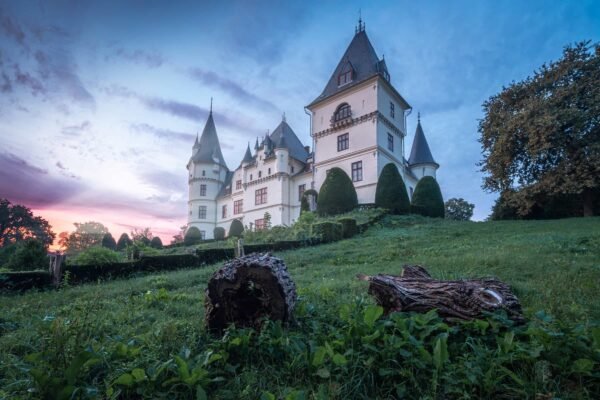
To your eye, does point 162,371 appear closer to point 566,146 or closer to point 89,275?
point 89,275

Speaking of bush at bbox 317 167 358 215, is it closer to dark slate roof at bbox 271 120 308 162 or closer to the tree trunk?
dark slate roof at bbox 271 120 308 162

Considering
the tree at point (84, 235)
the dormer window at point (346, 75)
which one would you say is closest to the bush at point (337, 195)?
the dormer window at point (346, 75)

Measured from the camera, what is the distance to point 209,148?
43281mm

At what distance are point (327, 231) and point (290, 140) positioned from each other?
860 inches

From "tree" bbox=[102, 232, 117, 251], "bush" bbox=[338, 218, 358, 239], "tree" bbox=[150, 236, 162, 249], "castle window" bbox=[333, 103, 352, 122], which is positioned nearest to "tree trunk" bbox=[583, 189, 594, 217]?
"bush" bbox=[338, 218, 358, 239]

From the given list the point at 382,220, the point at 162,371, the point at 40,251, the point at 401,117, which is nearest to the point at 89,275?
the point at 40,251

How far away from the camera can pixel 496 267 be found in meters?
5.87

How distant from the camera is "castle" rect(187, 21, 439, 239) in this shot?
997 inches

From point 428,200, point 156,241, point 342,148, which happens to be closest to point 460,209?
point 428,200

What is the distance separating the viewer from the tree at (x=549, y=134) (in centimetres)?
1769

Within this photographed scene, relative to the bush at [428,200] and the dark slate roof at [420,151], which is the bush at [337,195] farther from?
the dark slate roof at [420,151]

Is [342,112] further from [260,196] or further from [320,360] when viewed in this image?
[320,360]

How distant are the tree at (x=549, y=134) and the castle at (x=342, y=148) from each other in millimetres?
7743

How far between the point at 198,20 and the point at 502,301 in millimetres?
8067
